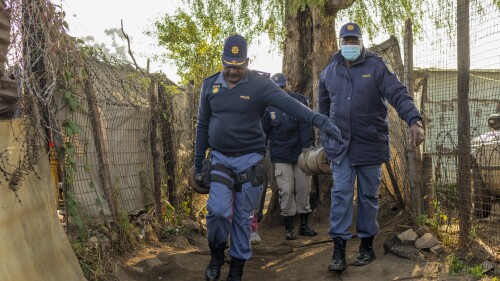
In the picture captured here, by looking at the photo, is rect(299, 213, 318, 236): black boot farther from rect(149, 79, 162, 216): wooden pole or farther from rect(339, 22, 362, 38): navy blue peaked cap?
rect(339, 22, 362, 38): navy blue peaked cap

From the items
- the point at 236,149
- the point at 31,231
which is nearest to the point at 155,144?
the point at 236,149

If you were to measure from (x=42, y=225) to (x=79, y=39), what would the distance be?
1923mm

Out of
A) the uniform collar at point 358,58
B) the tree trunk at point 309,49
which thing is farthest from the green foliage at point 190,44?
the uniform collar at point 358,58

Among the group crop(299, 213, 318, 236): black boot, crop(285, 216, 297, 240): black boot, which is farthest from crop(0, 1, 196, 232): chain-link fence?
crop(299, 213, 318, 236): black boot

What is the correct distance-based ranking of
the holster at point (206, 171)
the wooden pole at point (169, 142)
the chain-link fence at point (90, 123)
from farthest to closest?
the wooden pole at point (169, 142) < the holster at point (206, 171) < the chain-link fence at point (90, 123)

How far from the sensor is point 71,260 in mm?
4695

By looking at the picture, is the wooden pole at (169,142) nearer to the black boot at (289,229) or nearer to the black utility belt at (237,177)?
the black boot at (289,229)

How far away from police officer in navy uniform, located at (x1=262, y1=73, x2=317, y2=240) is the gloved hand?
2671 millimetres

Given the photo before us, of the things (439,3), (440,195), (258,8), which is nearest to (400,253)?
(440,195)

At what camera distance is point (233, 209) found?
5.50 meters

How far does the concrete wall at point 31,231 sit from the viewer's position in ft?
12.5

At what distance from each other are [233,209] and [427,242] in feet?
6.23

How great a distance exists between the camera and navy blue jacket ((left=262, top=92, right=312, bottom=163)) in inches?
306

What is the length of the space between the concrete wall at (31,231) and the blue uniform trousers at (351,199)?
2.41m
